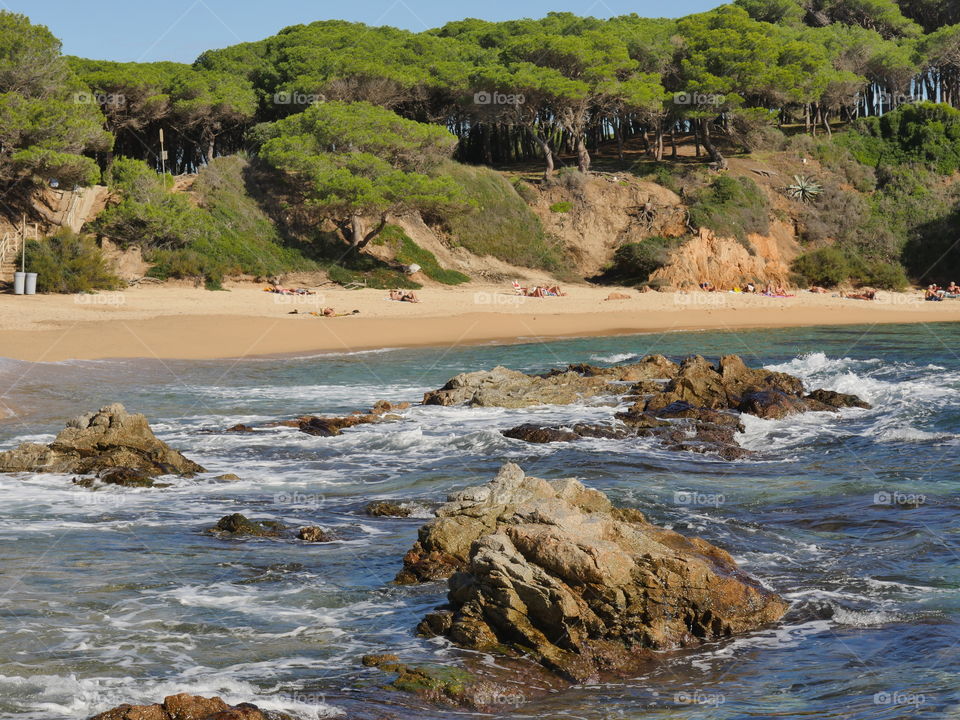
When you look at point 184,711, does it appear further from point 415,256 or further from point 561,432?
point 415,256

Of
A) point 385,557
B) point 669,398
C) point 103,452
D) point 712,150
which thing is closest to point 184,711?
point 385,557

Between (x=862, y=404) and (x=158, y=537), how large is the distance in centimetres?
1316

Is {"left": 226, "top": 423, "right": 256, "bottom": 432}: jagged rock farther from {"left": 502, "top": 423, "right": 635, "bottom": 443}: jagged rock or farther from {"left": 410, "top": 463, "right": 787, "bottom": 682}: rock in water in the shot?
{"left": 410, "top": 463, "right": 787, "bottom": 682}: rock in water

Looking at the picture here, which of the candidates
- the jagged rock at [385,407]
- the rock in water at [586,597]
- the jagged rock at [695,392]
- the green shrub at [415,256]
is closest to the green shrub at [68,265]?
the green shrub at [415,256]

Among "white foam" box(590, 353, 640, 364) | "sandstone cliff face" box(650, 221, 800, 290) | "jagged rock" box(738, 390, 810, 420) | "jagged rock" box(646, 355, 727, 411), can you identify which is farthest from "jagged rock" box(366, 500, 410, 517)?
"sandstone cliff face" box(650, 221, 800, 290)

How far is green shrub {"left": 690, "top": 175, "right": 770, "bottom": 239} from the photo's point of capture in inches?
1834

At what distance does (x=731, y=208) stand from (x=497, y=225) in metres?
10.7

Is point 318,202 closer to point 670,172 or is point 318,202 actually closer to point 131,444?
point 670,172

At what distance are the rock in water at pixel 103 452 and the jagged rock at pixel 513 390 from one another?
21.6ft

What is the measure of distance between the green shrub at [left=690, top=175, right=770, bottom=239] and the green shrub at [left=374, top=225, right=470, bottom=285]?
1186cm

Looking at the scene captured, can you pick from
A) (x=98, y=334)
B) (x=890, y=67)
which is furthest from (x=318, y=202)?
(x=890, y=67)

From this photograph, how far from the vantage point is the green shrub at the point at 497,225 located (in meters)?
45.3

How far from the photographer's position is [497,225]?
46188 millimetres

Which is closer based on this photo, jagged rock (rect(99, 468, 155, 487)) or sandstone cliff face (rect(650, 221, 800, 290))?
jagged rock (rect(99, 468, 155, 487))
